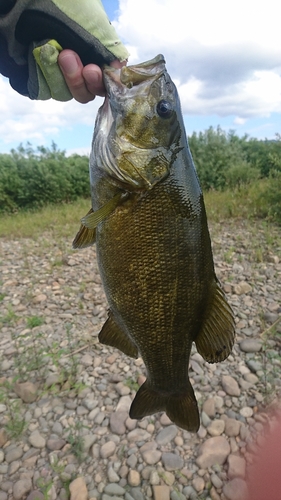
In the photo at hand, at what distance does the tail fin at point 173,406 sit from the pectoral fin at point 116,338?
201 mm

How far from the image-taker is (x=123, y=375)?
371 centimetres

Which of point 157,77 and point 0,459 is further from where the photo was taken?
point 0,459

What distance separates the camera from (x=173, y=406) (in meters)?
1.97

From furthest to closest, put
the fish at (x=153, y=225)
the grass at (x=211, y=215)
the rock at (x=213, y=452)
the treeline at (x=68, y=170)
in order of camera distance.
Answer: the treeline at (x=68, y=170), the grass at (x=211, y=215), the rock at (x=213, y=452), the fish at (x=153, y=225)

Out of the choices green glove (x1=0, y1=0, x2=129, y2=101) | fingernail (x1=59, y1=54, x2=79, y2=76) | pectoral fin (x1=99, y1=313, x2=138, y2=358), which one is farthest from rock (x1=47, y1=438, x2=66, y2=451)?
fingernail (x1=59, y1=54, x2=79, y2=76)

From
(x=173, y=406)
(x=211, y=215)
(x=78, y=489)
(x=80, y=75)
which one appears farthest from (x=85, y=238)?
(x=211, y=215)

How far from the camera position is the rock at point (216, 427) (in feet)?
9.90

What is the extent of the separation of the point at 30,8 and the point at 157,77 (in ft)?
2.42

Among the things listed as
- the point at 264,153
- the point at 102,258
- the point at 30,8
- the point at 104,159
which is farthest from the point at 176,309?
the point at 264,153

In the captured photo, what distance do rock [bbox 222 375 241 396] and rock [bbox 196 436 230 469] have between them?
48cm

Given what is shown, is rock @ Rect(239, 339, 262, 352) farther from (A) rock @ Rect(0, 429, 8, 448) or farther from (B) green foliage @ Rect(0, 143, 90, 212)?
(B) green foliage @ Rect(0, 143, 90, 212)

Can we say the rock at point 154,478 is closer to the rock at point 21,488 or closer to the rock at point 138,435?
the rock at point 138,435

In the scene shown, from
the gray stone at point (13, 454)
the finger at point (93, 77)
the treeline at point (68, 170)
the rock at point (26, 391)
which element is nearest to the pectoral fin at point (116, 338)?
the finger at point (93, 77)

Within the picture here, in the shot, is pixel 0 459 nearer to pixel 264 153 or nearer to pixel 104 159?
pixel 104 159
